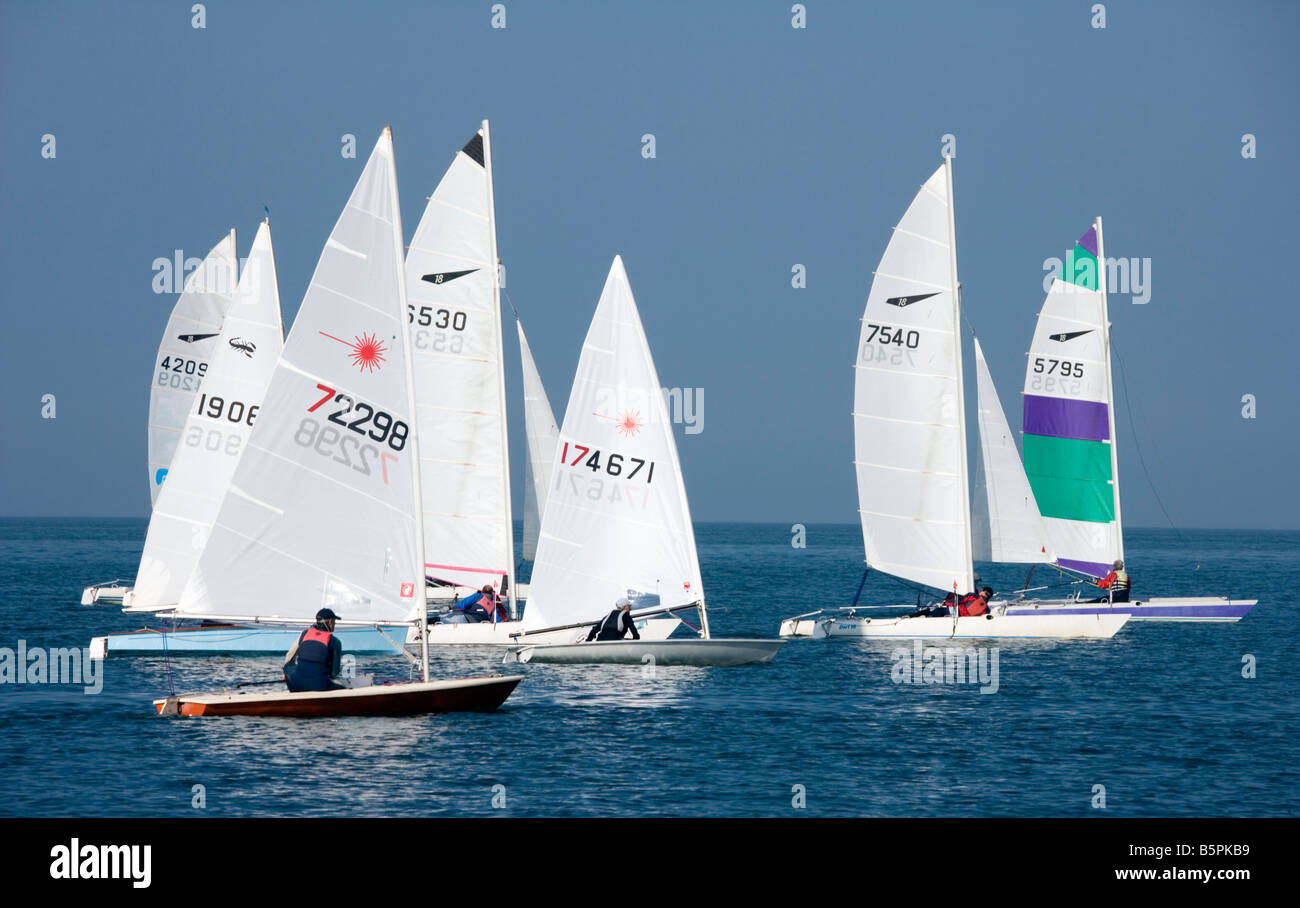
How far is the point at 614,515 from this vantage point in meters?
29.4

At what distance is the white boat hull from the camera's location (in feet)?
116

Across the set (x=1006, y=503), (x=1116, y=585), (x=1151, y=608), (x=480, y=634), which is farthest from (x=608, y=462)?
(x=1151, y=608)

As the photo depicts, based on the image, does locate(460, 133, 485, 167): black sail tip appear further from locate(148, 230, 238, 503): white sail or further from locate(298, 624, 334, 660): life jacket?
locate(298, 624, 334, 660): life jacket

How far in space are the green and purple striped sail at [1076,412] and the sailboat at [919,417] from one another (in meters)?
5.18

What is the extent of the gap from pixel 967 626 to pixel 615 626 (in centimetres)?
1087

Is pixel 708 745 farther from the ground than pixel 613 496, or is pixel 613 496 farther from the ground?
pixel 613 496

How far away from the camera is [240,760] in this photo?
19.6 meters

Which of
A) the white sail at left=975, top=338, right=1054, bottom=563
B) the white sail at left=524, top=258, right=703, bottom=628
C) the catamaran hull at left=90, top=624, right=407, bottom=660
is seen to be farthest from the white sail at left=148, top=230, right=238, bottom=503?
the white sail at left=975, top=338, right=1054, bottom=563

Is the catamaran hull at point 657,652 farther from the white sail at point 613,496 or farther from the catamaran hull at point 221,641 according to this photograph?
the catamaran hull at point 221,641

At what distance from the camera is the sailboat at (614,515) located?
2931 centimetres

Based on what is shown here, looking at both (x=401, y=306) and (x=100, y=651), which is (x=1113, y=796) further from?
(x=100, y=651)

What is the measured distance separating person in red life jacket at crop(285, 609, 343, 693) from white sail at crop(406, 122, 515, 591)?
13.5 meters

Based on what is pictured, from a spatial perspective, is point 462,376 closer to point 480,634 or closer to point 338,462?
point 480,634

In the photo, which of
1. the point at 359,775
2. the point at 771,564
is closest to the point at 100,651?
the point at 359,775
